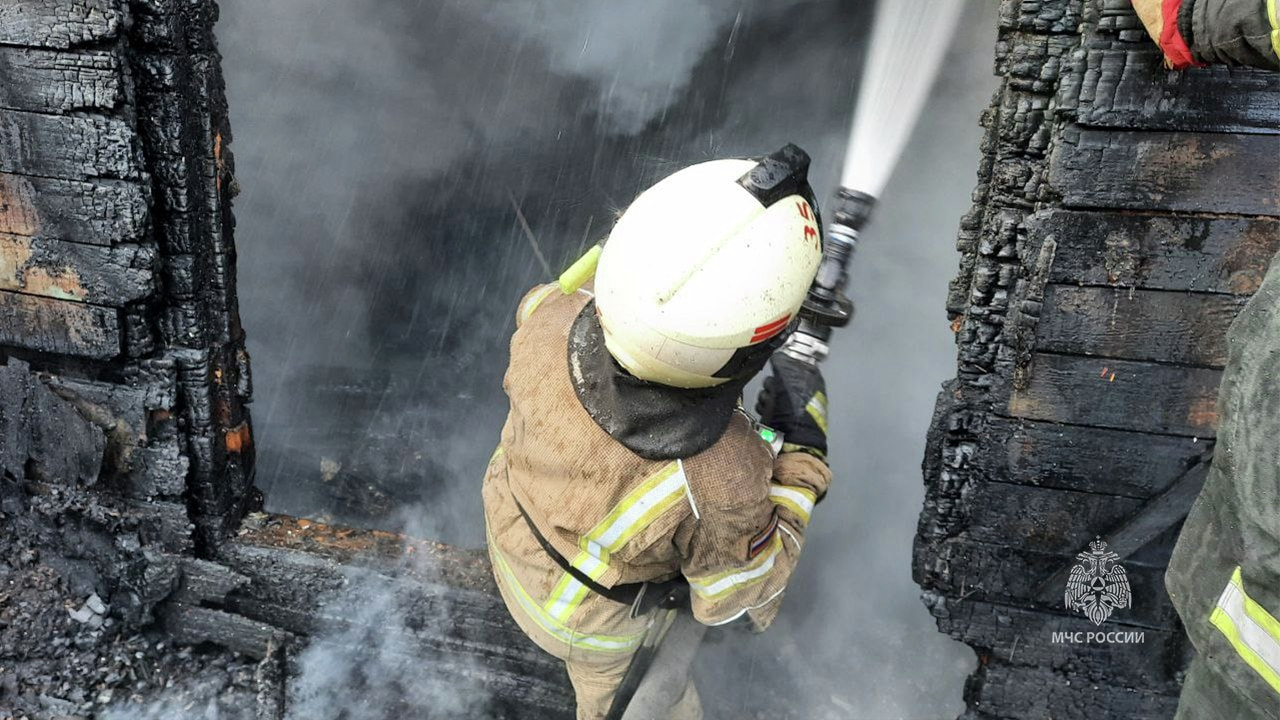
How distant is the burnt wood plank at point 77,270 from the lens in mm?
3430

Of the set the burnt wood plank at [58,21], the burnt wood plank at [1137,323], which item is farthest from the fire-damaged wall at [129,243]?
the burnt wood plank at [1137,323]

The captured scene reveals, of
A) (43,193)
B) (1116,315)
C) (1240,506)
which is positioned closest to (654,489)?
(1240,506)

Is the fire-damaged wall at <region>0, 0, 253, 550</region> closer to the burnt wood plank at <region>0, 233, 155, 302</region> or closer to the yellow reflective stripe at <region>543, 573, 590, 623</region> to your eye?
the burnt wood plank at <region>0, 233, 155, 302</region>

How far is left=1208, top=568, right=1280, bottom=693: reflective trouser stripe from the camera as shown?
1520mm

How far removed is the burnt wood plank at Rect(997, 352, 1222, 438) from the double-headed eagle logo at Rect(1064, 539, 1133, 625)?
0.50m

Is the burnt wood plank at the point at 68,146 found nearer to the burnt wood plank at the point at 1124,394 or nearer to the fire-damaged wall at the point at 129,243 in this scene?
the fire-damaged wall at the point at 129,243

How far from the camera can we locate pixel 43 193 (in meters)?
3.38

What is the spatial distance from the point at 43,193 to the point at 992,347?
3.76 m

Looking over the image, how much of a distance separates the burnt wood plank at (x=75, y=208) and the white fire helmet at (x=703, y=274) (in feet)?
7.21

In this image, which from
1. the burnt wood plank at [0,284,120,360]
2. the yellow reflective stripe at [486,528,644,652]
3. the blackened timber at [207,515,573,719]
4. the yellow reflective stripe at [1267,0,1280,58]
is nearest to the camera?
the yellow reflective stripe at [1267,0,1280,58]

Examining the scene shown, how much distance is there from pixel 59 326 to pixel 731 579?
307 centimetres

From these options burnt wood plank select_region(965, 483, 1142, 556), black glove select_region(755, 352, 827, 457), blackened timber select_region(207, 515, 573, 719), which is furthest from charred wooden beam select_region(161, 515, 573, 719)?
burnt wood plank select_region(965, 483, 1142, 556)

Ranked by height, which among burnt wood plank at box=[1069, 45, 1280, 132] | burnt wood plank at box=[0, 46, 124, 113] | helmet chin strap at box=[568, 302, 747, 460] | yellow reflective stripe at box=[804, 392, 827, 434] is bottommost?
yellow reflective stripe at box=[804, 392, 827, 434]

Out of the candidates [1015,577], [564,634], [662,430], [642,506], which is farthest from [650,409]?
[1015,577]
